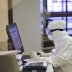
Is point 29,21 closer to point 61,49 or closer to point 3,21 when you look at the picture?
point 3,21

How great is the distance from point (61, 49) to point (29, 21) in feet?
4.18

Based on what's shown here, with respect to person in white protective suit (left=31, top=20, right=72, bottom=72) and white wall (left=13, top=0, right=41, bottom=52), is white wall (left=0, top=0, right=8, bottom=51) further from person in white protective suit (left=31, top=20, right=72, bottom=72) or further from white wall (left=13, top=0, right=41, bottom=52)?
person in white protective suit (left=31, top=20, right=72, bottom=72)

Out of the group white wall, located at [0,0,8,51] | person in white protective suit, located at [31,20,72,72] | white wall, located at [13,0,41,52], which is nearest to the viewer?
person in white protective suit, located at [31,20,72,72]

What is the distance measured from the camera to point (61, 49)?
9.30 ft

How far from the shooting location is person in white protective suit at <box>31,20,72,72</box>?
274cm

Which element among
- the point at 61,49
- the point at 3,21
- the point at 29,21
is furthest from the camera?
the point at 29,21

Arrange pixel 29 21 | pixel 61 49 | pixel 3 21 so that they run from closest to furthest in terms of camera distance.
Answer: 1. pixel 61 49
2. pixel 3 21
3. pixel 29 21

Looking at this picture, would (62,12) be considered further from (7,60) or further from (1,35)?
(7,60)

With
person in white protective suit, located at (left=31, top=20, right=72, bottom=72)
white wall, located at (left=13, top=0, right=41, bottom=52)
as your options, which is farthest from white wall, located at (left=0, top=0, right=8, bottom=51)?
person in white protective suit, located at (left=31, top=20, right=72, bottom=72)

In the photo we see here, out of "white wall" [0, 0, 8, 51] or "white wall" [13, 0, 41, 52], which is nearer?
"white wall" [0, 0, 8, 51]

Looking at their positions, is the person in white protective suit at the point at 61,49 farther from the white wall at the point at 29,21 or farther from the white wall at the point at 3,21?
the white wall at the point at 29,21

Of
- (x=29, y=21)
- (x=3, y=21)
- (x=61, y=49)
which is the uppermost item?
(x=3, y=21)

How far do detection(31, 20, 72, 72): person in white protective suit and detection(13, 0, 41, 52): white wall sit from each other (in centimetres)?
95

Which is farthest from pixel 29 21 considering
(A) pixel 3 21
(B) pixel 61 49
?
(B) pixel 61 49
